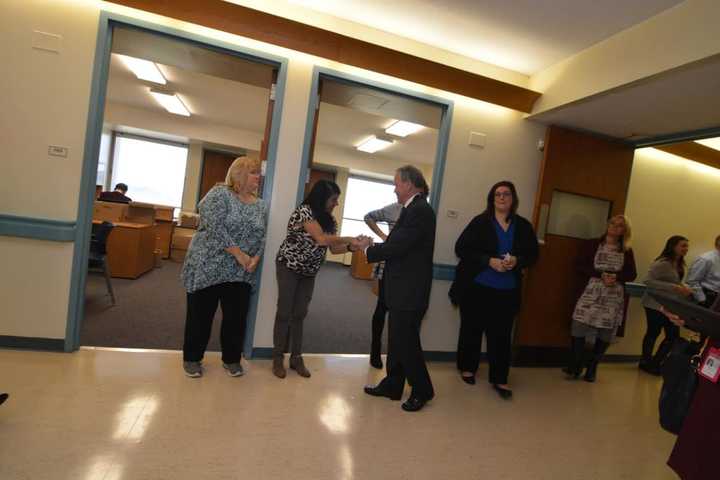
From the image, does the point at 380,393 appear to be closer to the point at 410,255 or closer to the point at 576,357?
the point at 410,255

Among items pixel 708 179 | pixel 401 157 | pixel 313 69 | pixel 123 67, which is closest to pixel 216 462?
pixel 313 69

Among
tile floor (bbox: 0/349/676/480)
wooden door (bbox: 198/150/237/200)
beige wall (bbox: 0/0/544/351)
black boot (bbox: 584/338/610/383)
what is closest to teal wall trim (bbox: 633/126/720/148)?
black boot (bbox: 584/338/610/383)

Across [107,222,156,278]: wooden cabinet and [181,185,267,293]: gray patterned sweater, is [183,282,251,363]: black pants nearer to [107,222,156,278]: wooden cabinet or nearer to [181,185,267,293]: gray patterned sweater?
[181,185,267,293]: gray patterned sweater

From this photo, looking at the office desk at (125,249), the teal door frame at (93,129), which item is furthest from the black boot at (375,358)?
the office desk at (125,249)

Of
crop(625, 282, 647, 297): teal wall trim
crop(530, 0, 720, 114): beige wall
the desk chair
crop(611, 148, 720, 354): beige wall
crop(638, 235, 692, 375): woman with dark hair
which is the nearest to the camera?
crop(530, 0, 720, 114): beige wall

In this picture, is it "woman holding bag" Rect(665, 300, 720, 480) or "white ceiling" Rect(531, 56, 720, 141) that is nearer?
"woman holding bag" Rect(665, 300, 720, 480)

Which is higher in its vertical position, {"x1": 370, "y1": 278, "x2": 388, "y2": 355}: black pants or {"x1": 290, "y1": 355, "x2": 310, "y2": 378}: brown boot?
{"x1": 370, "y1": 278, "x2": 388, "y2": 355}: black pants

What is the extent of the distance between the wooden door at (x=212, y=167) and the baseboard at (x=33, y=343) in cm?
670

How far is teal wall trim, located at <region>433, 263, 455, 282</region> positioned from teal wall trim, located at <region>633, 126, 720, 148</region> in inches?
94.7

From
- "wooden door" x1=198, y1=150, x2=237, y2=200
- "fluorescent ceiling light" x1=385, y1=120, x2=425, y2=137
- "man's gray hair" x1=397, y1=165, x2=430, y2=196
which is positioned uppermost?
"fluorescent ceiling light" x1=385, y1=120, x2=425, y2=137

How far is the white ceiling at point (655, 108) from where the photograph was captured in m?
2.58

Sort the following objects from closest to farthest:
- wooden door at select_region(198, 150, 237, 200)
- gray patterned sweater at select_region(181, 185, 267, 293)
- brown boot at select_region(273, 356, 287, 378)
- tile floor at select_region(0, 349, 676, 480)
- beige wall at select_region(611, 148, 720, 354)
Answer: tile floor at select_region(0, 349, 676, 480), gray patterned sweater at select_region(181, 185, 267, 293), brown boot at select_region(273, 356, 287, 378), beige wall at select_region(611, 148, 720, 354), wooden door at select_region(198, 150, 237, 200)

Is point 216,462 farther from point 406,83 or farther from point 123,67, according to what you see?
point 123,67

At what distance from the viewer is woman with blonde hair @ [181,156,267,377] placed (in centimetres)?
260
